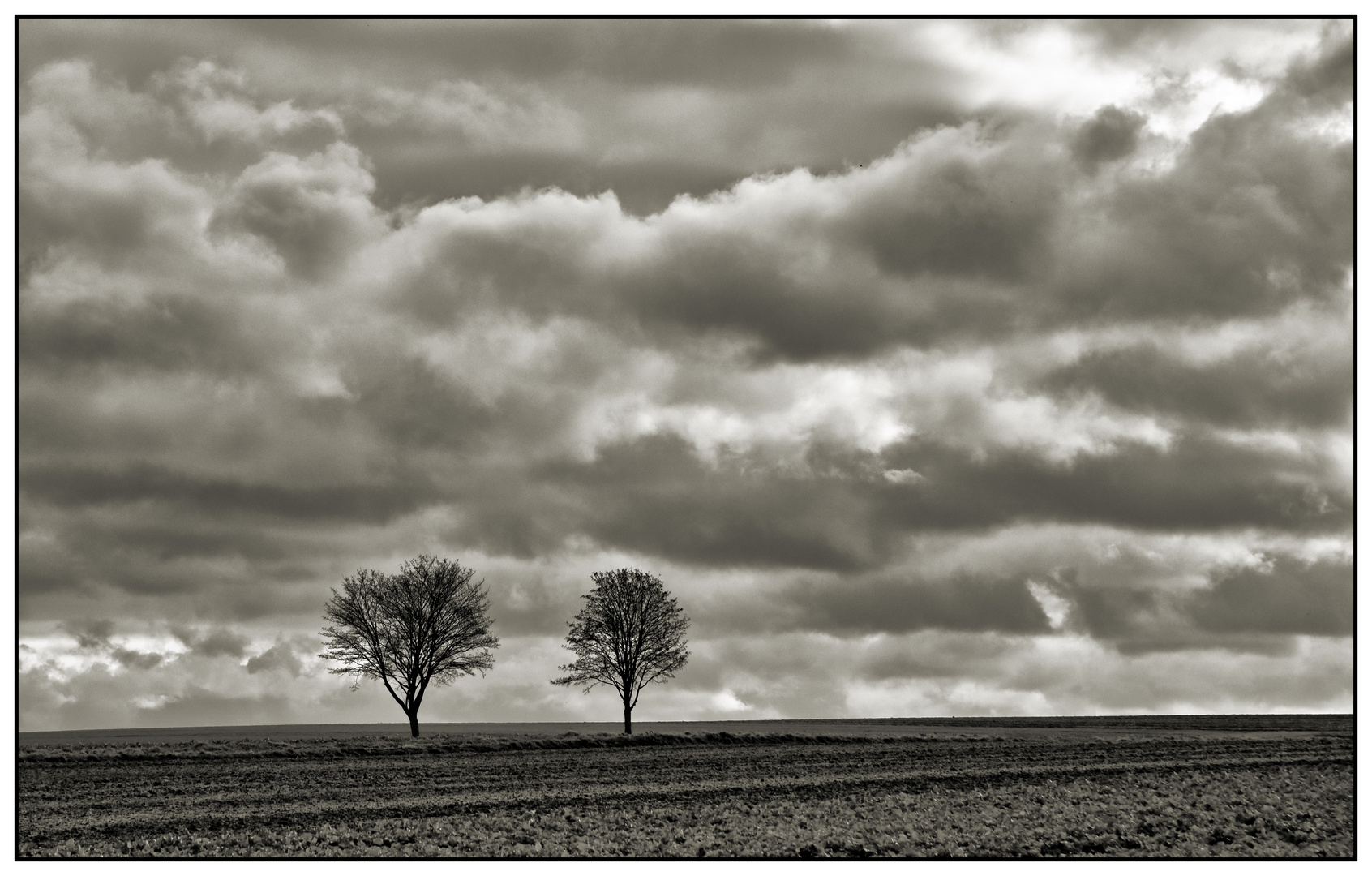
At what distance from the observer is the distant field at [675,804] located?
20781 mm

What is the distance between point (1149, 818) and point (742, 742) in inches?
1494

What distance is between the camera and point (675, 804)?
2698 centimetres

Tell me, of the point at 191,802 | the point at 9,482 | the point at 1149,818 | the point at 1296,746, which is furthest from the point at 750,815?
the point at 1296,746

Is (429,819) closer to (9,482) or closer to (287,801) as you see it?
(287,801)

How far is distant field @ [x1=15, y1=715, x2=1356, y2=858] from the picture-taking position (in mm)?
20781

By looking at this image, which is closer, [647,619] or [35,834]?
[35,834]

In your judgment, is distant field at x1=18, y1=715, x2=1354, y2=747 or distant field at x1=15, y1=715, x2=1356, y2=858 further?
distant field at x1=18, y1=715, x2=1354, y2=747

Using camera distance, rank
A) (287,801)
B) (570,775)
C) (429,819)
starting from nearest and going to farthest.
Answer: (429,819), (287,801), (570,775)

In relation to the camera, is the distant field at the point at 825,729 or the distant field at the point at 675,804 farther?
the distant field at the point at 825,729

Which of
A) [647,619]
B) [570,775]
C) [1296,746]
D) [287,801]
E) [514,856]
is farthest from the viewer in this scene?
[647,619]

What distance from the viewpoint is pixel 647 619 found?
8412 cm

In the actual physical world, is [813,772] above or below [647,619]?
below

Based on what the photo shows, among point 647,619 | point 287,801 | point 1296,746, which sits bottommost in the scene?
point 1296,746

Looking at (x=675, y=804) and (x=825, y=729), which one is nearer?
(x=675, y=804)
